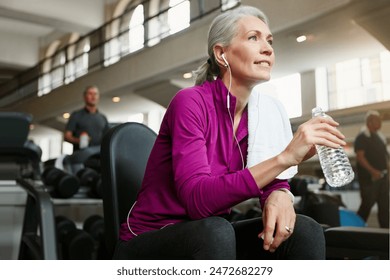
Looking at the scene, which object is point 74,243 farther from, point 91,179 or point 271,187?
point 271,187

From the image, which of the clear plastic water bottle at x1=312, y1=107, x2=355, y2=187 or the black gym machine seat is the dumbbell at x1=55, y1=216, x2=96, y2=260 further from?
the clear plastic water bottle at x1=312, y1=107, x2=355, y2=187

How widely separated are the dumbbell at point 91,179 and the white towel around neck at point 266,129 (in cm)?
105

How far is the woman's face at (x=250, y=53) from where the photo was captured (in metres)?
0.82

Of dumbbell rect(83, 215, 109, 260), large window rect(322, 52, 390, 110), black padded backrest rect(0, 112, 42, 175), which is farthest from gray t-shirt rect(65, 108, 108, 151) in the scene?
large window rect(322, 52, 390, 110)

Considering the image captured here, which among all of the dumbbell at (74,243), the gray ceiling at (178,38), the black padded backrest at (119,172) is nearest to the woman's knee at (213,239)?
the black padded backrest at (119,172)

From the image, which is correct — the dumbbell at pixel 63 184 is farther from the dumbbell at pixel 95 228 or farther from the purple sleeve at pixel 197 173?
the purple sleeve at pixel 197 173

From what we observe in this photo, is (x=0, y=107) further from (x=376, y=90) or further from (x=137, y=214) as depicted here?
(x=376, y=90)

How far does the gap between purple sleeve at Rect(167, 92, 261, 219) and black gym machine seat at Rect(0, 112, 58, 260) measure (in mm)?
428

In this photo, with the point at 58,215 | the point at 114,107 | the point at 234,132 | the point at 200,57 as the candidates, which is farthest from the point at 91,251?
the point at 234,132

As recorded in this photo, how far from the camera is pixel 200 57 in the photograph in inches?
41.8

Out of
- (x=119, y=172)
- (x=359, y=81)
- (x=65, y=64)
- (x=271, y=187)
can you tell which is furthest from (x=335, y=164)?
(x=65, y=64)

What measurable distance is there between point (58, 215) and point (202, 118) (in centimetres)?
120

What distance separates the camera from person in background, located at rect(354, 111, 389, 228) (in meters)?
1.44

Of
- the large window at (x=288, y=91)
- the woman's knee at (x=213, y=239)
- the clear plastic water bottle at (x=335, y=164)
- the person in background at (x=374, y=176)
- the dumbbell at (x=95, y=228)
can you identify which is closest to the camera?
the woman's knee at (x=213, y=239)
